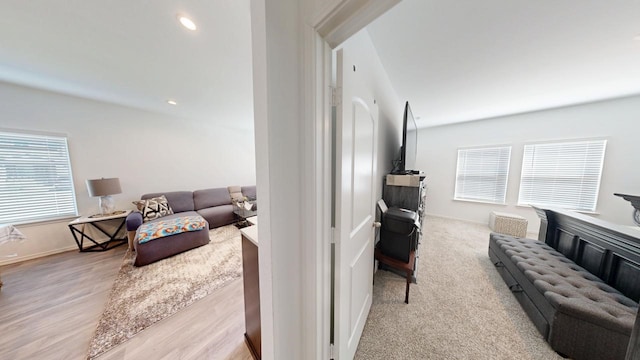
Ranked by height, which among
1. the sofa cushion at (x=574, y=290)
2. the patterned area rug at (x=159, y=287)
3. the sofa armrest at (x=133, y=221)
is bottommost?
the patterned area rug at (x=159, y=287)

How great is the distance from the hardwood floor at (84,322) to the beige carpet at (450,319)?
1166mm

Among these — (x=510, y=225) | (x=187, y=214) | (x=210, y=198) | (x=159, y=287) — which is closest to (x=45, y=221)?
(x=187, y=214)

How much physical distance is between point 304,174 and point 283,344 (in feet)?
2.75

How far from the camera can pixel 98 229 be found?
9.70 ft

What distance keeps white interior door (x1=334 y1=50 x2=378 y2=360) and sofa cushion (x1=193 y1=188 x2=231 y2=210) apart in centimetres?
391

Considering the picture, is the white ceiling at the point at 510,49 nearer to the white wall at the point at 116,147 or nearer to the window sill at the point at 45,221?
the white wall at the point at 116,147

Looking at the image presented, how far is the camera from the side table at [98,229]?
108 inches

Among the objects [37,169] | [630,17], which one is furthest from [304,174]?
[37,169]

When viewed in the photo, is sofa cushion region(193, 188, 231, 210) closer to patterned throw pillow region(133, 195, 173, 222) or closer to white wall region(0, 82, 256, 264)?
white wall region(0, 82, 256, 264)

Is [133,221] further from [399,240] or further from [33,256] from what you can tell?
[399,240]

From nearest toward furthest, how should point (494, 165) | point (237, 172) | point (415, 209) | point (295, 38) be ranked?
1. point (295, 38)
2. point (415, 209)
3. point (494, 165)
4. point (237, 172)

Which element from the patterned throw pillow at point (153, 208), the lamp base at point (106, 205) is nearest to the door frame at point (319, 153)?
the patterned throw pillow at point (153, 208)

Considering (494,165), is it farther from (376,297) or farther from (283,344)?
(283,344)

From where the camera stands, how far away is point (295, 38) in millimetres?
823
